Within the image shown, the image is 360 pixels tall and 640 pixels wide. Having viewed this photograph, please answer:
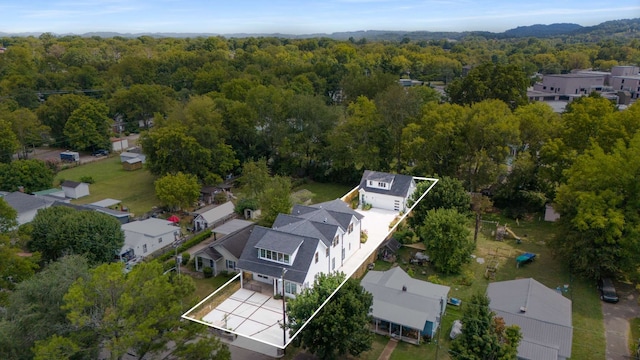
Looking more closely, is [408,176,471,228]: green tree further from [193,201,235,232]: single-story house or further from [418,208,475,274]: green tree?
[193,201,235,232]: single-story house

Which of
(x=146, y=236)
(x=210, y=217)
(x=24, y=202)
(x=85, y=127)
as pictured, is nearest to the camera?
(x=146, y=236)

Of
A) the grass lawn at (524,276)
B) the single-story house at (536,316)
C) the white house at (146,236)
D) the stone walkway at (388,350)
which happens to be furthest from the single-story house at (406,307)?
the white house at (146,236)

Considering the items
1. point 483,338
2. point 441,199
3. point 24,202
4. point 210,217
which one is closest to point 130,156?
point 24,202

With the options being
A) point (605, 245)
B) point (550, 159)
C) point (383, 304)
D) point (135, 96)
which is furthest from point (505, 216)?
point (135, 96)

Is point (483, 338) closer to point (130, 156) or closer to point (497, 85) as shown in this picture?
point (497, 85)

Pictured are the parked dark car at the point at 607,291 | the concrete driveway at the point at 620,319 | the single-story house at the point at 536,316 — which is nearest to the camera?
the single-story house at the point at 536,316

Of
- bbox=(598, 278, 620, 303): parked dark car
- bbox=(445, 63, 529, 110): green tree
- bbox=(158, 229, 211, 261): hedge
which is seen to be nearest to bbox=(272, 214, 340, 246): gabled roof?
bbox=(158, 229, 211, 261): hedge

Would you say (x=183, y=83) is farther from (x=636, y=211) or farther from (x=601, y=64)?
(x=601, y=64)

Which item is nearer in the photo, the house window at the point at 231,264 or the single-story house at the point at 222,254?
the single-story house at the point at 222,254

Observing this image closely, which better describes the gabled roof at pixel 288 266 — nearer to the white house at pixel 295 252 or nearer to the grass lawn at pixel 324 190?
the white house at pixel 295 252
